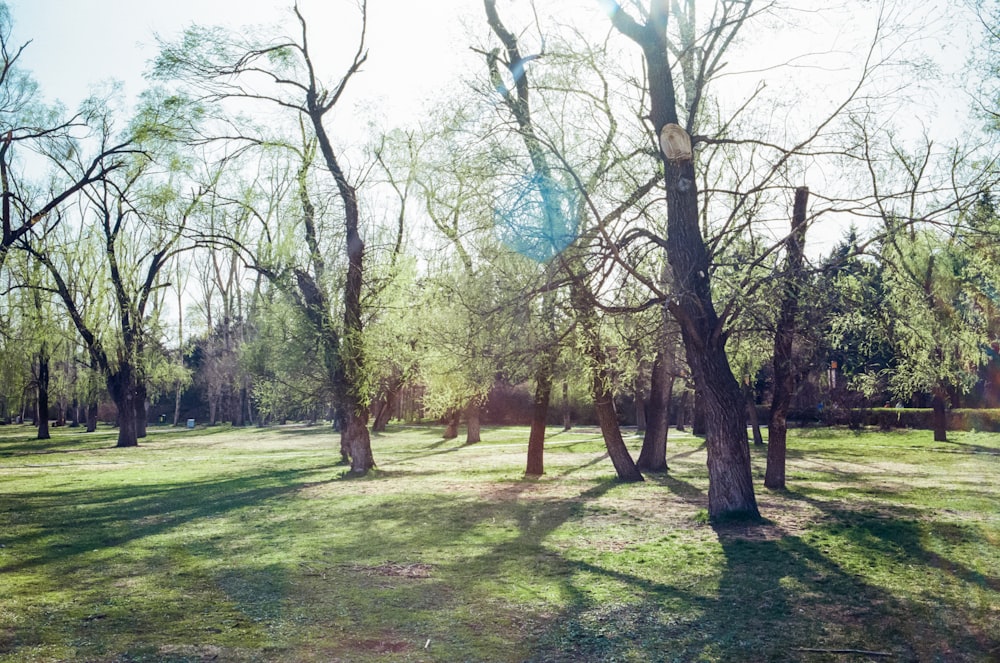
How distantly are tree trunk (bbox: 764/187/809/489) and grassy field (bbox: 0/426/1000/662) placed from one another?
30.5 inches

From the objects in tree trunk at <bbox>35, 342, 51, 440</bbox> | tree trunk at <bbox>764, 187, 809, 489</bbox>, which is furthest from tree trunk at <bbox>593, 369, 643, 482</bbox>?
tree trunk at <bbox>35, 342, 51, 440</bbox>

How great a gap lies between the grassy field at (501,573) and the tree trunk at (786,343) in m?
0.78

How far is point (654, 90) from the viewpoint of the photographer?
11.1 m

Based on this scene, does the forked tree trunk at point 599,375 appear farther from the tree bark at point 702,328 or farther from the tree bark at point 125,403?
the tree bark at point 125,403

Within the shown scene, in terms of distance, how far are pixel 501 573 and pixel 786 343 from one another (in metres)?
7.63

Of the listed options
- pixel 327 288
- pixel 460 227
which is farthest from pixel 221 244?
pixel 460 227

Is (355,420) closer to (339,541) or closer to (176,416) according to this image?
(339,541)

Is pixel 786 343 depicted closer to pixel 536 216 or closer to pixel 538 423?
pixel 536 216

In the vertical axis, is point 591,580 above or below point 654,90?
below

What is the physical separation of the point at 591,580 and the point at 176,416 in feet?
194

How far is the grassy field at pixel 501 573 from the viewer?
5.57m

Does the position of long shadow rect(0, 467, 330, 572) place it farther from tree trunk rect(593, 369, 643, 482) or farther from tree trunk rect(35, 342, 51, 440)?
tree trunk rect(35, 342, 51, 440)

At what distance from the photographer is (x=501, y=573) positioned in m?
8.04

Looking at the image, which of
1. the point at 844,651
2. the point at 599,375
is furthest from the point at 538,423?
the point at 844,651
